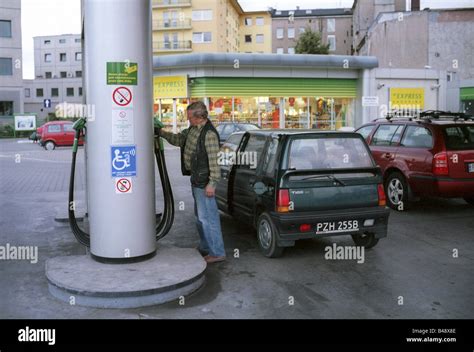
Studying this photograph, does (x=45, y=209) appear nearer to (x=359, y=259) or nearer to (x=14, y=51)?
(x=359, y=259)

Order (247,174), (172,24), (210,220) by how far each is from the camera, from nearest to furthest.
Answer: (210,220) → (247,174) → (172,24)

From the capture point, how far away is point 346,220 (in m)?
6.78

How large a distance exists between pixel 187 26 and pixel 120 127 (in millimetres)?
63691

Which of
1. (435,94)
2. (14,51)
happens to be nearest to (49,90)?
(14,51)

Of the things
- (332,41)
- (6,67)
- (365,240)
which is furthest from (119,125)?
(332,41)

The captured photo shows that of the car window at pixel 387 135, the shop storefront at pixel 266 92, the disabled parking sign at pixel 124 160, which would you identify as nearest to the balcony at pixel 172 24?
the shop storefront at pixel 266 92

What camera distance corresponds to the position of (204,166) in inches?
256

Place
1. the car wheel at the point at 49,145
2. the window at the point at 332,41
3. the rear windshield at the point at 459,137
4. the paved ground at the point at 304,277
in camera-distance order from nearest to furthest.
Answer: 1. the paved ground at the point at 304,277
2. the rear windshield at the point at 459,137
3. the car wheel at the point at 49,145
4. the window at the point at 332,41

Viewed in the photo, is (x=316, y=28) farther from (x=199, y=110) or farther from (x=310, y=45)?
(x=199, y=110)

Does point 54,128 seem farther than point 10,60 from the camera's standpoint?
No

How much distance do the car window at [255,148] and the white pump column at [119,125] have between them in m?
1.90

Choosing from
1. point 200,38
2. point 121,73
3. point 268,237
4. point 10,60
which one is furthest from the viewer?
point 200,38

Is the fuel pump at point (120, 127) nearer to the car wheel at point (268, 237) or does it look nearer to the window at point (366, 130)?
the car wheel at point (268, 237)

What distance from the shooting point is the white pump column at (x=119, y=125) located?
566cm
